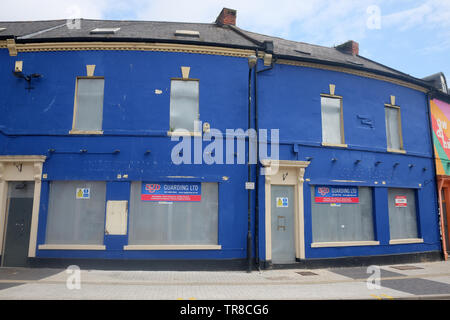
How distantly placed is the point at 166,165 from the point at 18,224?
213 inches

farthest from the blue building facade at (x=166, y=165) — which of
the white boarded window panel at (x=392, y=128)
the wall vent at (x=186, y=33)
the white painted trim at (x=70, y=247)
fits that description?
the white boarded window panel at (x=392, y=128)

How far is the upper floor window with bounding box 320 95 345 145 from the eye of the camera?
12719 mm

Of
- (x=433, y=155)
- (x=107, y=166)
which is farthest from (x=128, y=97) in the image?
(x=433, y=155)

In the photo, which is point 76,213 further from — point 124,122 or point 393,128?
point 393,128

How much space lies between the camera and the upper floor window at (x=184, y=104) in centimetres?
1134

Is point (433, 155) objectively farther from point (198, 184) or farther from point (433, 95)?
point (198, 184)

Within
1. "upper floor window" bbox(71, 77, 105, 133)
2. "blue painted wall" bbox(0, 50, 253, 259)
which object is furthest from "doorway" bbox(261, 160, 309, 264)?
"upper floor window" bbox(71, 77, 105, 133)

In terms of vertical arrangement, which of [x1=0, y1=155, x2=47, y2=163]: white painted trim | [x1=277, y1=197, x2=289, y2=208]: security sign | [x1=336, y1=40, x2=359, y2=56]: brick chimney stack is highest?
[x1=336, y1=40, x2=359, y2=56]: brick chimney stack

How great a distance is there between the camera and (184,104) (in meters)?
11.5

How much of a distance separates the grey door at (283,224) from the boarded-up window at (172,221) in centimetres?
219

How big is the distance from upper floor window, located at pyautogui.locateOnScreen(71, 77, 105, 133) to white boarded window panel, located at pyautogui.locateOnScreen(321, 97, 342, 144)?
8.69 metres

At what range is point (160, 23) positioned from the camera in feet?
47.6

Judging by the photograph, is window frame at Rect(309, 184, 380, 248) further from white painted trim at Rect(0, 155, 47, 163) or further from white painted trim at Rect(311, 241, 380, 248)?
white painted trim at Rect(0, 155, 47, 163)

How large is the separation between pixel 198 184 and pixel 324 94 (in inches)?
251
